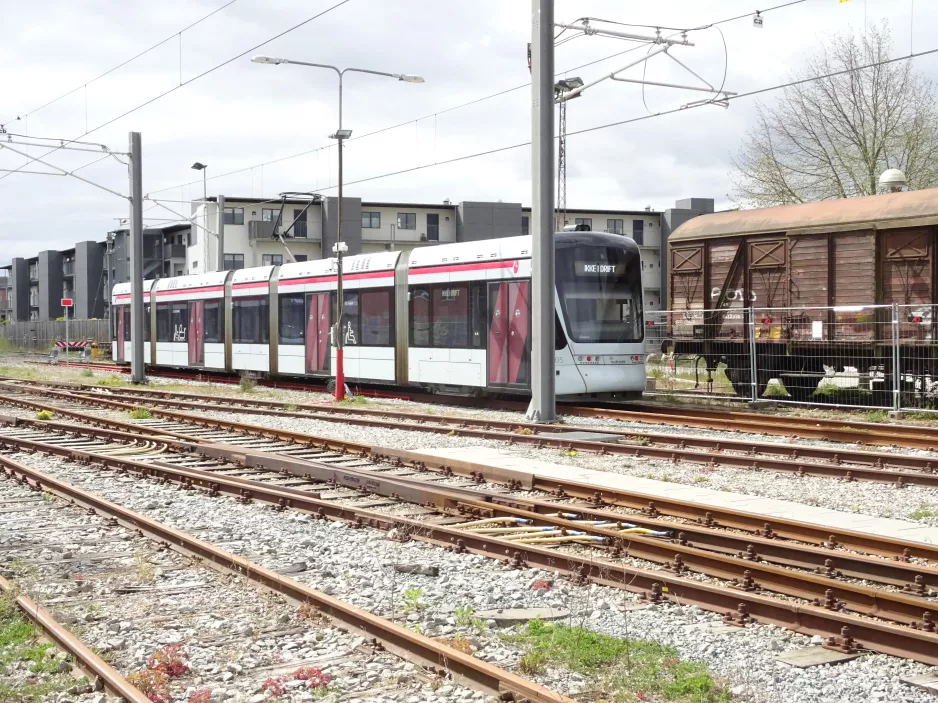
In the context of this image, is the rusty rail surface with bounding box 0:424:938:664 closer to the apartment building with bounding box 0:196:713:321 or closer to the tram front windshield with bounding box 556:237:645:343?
the tram front windshield with bounding box 556:237:645:343

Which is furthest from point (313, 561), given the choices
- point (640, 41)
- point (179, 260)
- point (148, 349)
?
point (179, 260)

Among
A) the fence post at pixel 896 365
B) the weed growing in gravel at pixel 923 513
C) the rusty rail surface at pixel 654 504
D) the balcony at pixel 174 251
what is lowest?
the weed growing in gravel at pixel 923 513

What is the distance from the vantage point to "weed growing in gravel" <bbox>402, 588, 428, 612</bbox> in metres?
6.71

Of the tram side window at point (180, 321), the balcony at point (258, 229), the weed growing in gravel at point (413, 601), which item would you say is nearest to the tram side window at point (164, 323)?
the tram side window at point (180, 321)

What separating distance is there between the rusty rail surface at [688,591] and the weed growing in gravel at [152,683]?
3110 millimetres

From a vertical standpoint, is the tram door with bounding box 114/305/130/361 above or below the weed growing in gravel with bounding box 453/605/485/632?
above

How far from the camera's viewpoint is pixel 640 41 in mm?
19203

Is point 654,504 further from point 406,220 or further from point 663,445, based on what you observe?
point 406,220

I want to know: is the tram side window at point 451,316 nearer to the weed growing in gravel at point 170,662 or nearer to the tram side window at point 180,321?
the tram side window at point 180,321

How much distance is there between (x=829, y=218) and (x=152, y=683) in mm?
18658

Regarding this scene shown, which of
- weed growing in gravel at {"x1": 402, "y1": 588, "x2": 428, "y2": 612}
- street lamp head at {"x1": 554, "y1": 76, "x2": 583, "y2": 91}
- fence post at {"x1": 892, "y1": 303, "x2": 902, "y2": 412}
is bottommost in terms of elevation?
weed growing in gravel at {"x1": 402, "y1": 588, "x2": 428, "y2": 612}

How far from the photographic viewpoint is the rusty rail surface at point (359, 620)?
197 inches

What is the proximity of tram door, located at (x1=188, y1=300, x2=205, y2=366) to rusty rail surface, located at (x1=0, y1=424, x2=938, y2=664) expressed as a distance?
23.4 m

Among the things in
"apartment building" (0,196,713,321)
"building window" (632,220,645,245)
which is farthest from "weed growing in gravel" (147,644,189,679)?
"building window" (632,220,645,245)
